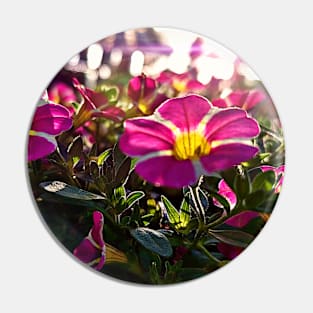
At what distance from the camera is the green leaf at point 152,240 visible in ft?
3.86

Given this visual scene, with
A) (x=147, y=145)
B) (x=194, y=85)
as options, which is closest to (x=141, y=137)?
(x=147, y=145)

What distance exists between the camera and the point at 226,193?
1179mm

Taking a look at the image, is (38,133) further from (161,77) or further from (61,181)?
(161,77)

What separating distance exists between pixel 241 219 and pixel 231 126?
0.53 ft

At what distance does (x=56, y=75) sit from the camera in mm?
1146

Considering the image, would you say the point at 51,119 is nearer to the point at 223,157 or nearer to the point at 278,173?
the point at 223,157

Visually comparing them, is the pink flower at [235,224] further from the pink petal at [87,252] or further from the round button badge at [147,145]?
the pink petal at [87,252]

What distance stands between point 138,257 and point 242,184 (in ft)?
0.71

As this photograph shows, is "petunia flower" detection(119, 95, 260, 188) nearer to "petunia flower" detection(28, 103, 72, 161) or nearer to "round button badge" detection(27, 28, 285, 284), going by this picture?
"round button badge" detection(27, 28, 285, 284)

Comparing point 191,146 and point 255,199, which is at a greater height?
point 191,146

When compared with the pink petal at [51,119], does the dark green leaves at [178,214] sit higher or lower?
lower

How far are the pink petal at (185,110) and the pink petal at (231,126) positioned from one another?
0.02 metres

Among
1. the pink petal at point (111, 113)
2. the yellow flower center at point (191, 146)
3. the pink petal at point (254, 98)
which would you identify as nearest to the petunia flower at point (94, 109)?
the pink petal at point (111, 113)

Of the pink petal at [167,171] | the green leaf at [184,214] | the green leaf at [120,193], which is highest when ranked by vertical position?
the pink petal at [167,171]
